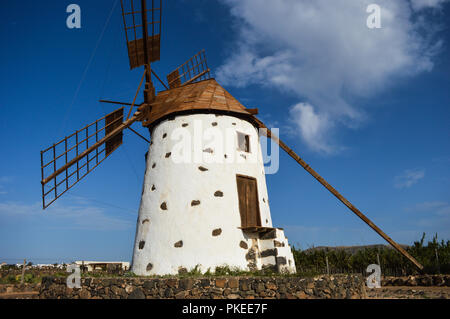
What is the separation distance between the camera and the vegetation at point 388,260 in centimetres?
1399

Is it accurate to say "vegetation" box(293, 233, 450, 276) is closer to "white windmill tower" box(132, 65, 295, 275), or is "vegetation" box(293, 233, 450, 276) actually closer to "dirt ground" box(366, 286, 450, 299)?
"dirt ground" box(366, 286, 450, 299)

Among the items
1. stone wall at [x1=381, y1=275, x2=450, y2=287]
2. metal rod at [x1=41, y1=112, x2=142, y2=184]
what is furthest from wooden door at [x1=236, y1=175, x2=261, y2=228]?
stone wall at [x1=381, y1=275, x2=450, y2=287]

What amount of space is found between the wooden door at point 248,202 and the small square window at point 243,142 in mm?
1116

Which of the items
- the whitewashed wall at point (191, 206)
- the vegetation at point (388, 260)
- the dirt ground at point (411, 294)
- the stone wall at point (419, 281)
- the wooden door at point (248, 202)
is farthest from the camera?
the vegetation at point (388, 260)

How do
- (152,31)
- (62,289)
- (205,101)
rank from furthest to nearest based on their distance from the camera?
(152,31), (205,101), (62,289)

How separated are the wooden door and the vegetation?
414 centimetres

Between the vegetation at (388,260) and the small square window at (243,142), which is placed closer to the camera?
the small square window at (243,142)

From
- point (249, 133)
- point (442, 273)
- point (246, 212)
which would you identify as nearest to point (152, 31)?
point (249, 133)

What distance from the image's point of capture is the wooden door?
11086 mm

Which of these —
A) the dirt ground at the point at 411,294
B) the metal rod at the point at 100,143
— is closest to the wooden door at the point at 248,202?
the dirt ground at the point at 411,294

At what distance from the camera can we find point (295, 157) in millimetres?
13086

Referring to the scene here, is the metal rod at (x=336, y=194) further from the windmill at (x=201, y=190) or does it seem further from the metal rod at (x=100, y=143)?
the metal rod at (x=100, y=143)
